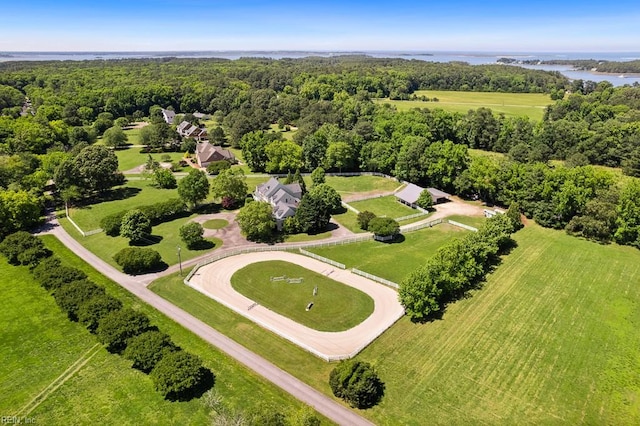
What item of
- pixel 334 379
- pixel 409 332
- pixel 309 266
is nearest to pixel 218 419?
pixel 334 379

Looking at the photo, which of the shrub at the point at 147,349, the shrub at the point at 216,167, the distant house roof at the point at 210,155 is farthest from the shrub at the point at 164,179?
the shrub at the point at 147,349

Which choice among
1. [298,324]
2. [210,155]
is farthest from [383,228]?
[210,155]

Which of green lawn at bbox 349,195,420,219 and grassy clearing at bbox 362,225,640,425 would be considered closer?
grassy clearing at bbox 362,225,640,425

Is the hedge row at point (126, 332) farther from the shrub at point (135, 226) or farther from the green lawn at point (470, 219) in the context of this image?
the green lawn at point (470, 219)

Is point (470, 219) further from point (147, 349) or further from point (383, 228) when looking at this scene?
point (147, 349)

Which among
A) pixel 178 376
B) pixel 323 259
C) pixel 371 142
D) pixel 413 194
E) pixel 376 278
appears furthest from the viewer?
pixel 371 142

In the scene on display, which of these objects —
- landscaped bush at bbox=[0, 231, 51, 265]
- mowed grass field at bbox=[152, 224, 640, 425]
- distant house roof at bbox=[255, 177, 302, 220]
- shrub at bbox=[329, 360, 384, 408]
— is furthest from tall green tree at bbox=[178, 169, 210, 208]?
shrub at bbox=[329, 360, 384, 408]

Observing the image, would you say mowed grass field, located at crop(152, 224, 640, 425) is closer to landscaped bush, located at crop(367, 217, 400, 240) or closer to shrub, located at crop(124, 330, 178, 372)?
shrub, located at crop(124, 330, 178, 372)
